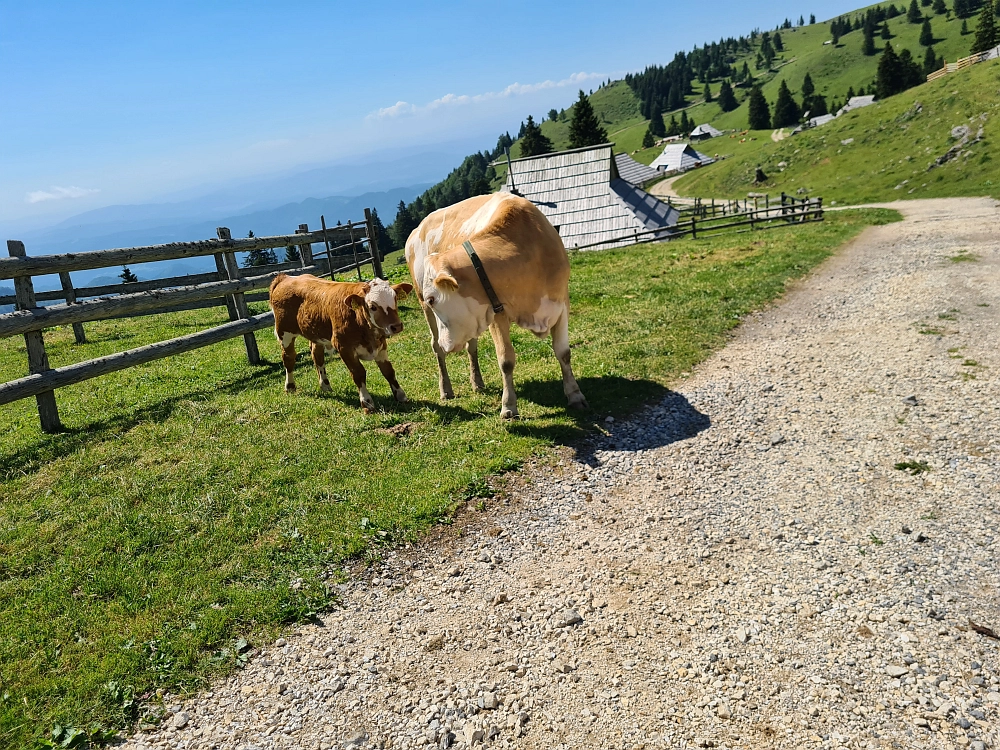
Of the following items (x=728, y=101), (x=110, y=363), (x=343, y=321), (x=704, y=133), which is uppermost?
(x=728, y=101)

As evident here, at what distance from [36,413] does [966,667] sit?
40.5ft

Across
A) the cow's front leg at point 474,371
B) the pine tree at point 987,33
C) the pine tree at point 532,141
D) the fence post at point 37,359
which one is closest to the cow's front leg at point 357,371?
the cow's front leg at point 474,371

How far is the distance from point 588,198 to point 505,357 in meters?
31.9

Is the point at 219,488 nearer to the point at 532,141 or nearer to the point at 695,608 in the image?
the point at 695,608

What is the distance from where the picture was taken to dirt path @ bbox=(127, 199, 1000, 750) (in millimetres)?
3625

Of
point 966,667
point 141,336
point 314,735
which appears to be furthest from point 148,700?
point 141,336

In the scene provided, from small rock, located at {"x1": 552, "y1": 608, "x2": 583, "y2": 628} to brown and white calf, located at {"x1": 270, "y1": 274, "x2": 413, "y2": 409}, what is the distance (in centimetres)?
467

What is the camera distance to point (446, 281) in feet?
22.9

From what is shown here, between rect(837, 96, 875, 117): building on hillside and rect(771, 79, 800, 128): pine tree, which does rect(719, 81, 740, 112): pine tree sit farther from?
rect(837, 96, 875, 117): building on hillside

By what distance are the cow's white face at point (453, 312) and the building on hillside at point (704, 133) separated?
14964cm

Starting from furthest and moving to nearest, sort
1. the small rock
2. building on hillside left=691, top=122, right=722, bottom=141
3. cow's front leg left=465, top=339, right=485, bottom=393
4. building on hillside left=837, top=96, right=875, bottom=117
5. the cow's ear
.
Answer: building on hillside left=691, top=122, right=722, bottom=141 < building on hillside left=837, top=96, right=875, bottom=117 < cow's front leg left=465, top=339, right=485, bottom=393 < the cow's ear < the small rock

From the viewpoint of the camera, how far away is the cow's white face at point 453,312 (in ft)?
23.6

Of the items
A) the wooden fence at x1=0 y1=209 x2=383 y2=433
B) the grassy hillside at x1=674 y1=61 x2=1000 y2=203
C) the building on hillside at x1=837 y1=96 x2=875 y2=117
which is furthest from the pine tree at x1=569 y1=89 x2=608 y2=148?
the building on hillside at x1=837 y1=96 x2=875 y2=117

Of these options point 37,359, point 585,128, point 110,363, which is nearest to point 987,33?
point 585,128
